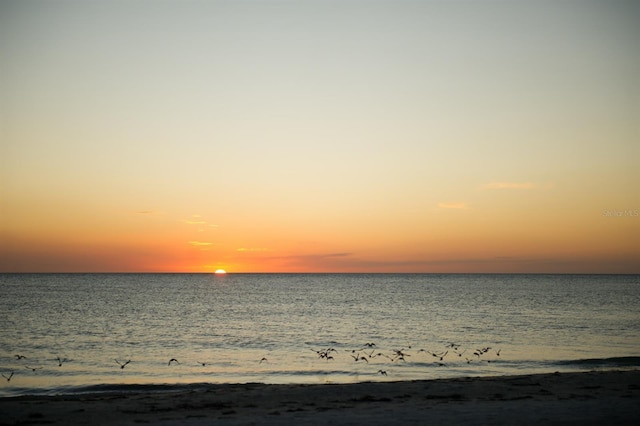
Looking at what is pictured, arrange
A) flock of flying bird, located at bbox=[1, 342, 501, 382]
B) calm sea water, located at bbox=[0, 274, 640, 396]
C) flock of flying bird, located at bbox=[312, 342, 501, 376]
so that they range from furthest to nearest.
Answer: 1. flock of flying bird, located at bbox=[312, 342, 501, 376]
2. flock of flying bird, located at bbox=[1, 342, 501, 382]
3. calm sea water, located at bbox=[0, 274, 640, 396]

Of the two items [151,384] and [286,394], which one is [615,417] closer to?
[286,394]

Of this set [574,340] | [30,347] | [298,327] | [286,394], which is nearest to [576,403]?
[286,394]

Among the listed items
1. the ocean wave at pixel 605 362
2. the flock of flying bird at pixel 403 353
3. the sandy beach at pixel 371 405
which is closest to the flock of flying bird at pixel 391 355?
the flock of flying bird at pixel 403 353

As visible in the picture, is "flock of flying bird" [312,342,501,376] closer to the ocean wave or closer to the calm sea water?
the calm sea water

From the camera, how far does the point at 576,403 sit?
1825 cm

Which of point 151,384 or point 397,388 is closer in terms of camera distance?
point 397,388

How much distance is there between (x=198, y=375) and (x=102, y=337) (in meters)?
21.2

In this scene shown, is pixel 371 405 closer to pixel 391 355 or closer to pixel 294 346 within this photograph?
pixel 391 355

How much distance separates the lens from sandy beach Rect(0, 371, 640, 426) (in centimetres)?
1631

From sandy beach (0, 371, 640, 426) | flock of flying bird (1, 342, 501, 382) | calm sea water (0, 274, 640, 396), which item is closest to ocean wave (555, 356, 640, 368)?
calm sea water (0, 274, 640, 396)

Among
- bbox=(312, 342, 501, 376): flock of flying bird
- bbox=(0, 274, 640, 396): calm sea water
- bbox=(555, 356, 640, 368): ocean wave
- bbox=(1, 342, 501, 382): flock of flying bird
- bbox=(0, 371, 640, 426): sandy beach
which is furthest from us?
bbox=(312, 342, 501, 376): flock of flying bird

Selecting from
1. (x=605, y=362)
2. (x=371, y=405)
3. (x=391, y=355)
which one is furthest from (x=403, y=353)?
(x=371, y=405)

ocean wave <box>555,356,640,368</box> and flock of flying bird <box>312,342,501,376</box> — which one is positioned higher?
ocean wave <box>555,356,640,368</box>

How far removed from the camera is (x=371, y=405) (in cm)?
1902
